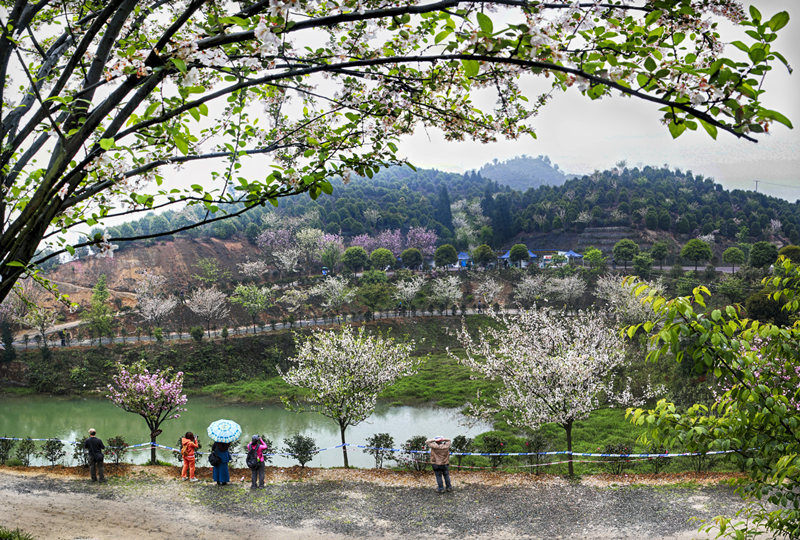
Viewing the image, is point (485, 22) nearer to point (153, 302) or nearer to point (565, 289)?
point (153, 302)

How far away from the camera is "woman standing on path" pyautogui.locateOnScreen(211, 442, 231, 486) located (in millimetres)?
11336

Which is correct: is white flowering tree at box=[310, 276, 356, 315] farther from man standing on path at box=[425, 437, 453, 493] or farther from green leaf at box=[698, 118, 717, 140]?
green leaf at box=[698, 118, 717, 140]

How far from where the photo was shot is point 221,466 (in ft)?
37.2

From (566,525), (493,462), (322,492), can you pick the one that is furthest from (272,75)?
(493,462)

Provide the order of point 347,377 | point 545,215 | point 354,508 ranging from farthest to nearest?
point 545,215, point 347,377, point 354,508

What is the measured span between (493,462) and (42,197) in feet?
40.2

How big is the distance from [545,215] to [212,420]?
2504 inches

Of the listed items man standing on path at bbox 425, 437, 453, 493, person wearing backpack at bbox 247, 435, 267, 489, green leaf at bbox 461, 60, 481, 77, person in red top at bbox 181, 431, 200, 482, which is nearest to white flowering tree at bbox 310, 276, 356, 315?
person in red top at bbox 181, 431, 200, 482

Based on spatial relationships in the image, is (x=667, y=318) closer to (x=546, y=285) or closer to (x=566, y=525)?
(x=566, y=525)

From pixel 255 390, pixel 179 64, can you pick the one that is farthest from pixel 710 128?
pixel 255 390

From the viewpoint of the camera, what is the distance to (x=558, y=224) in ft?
242

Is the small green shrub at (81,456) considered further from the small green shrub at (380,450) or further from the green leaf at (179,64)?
the green leaf at (179,64)

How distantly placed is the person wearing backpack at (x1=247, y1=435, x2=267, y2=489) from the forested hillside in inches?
2029

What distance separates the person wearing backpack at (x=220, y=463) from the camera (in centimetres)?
1129
